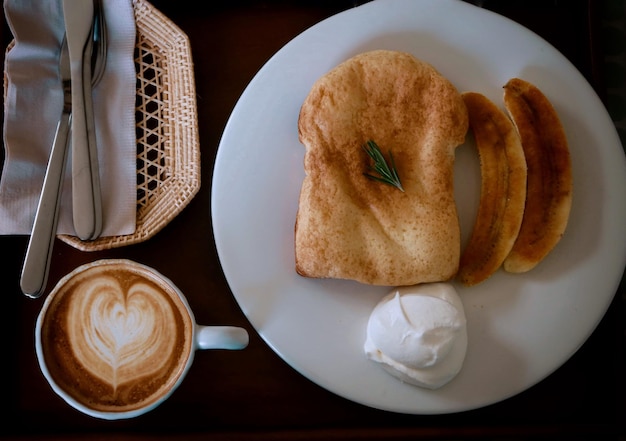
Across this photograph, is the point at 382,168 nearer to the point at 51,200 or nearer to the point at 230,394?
the point at 230,394

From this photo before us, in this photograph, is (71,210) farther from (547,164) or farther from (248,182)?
(547,164)

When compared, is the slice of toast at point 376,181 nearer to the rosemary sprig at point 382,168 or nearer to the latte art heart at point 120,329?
the rosemary sprig at point 382,168

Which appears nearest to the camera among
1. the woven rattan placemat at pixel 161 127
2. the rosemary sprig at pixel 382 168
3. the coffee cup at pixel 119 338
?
the coffee cup at pixel 119 338

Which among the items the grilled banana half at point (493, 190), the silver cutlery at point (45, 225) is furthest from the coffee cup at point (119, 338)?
the grilled banana half at point (493, 190)

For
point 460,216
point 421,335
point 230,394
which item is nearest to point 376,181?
point 460,216

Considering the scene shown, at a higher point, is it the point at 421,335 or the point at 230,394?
the point at 421,335

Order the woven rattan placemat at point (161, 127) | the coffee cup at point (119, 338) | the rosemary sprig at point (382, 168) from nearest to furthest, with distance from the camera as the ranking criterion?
the coffee cup at point (119, 338), the rosemary sprig at point (382, 168), the woven rattan placemat at point (161, 127)
